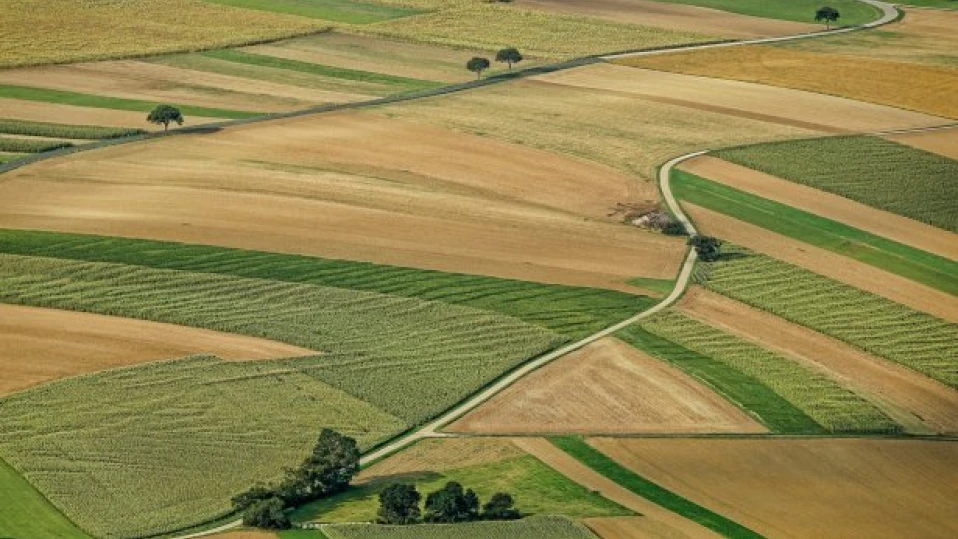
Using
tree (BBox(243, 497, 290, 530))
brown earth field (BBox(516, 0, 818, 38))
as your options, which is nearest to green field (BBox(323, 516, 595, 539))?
tree (BBox(243, 497, 290, 530))

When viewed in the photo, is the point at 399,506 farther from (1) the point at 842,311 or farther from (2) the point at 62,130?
(2) the point at 62,130

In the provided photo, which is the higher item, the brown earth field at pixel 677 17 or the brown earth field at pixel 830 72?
the brown earth field at pixel 677 17

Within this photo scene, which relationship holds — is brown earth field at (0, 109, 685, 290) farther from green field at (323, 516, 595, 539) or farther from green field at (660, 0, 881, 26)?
green field at (660, 0, 881, 26)

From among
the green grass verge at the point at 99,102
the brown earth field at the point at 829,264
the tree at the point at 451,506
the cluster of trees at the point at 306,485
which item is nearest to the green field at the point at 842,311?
the brown earth field at the point at 829,264

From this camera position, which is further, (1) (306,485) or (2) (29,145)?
(2) (29,145)

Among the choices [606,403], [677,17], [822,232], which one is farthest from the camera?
[677,17]

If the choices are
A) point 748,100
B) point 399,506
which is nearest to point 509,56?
point 748,100

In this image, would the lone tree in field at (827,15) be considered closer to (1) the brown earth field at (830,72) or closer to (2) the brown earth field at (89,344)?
(1) the brown earth field at (830,72)

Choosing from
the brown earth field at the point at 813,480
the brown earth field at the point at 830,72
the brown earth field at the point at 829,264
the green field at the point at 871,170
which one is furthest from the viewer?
the brown earth field at the point at 830,72
